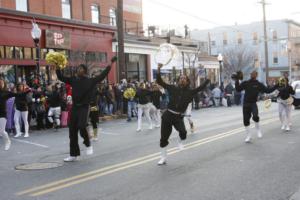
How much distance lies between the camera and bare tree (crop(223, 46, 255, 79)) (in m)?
71.4

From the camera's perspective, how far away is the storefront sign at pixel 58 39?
25141 millimetres

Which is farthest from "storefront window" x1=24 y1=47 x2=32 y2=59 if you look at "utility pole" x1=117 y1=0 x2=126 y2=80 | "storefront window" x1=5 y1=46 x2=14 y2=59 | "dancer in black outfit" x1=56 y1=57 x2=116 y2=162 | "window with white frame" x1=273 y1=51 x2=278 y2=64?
"window with white frame" x1=273 y1=51 x2=278 y2=64

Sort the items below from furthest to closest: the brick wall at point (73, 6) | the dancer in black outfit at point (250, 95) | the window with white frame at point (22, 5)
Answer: the brick wall at point (73, 6)
the window with white frame at point (22, 5)
the dancer in black outfit at point (250, 95)

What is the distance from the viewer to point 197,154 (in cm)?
1056

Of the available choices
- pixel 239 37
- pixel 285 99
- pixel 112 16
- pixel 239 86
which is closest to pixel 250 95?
pixel 239 86

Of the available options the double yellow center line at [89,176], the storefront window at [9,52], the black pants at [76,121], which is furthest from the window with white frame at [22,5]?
the black pants at [76,121]

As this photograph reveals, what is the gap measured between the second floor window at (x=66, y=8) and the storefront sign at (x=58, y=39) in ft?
5.28

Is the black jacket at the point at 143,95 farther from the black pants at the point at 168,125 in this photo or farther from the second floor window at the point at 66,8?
the second floor window at the point at 66,8

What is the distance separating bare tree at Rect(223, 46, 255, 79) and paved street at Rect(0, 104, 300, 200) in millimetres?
58446

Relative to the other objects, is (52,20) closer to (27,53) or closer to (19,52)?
(27,53)

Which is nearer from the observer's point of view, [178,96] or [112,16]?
[178,96]

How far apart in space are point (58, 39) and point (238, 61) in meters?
50.5

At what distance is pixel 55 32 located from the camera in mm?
25531

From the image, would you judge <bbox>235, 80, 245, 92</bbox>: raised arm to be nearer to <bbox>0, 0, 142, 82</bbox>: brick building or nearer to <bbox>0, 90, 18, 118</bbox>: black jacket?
<bbox>0, 90, 18, 118</bbox>: black jacket
